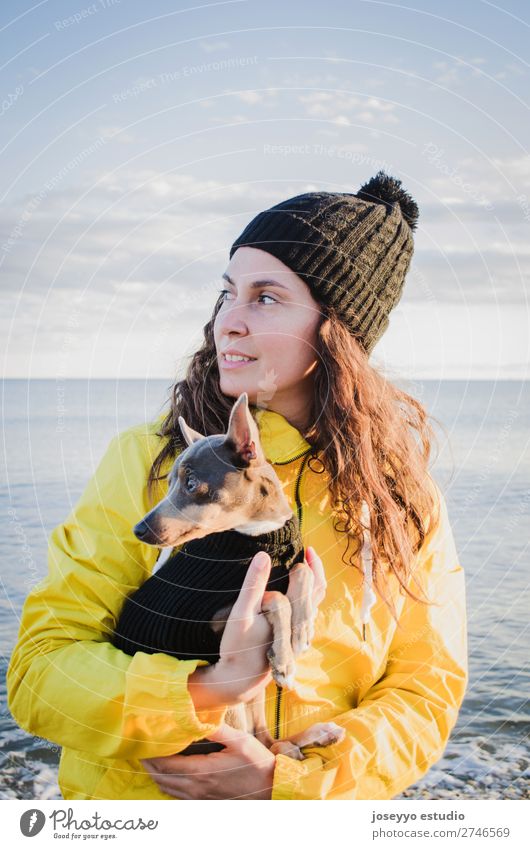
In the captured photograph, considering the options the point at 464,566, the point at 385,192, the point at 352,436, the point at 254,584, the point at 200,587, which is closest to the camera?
the point at 254,584

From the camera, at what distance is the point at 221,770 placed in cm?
285

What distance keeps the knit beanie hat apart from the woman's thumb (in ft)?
3.65

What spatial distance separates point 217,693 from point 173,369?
141cm

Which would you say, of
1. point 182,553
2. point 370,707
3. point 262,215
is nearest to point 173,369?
point 262,215

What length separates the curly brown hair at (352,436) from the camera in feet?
9.84

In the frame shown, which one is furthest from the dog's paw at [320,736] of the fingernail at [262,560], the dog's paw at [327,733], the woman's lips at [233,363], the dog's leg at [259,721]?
the woman's lips at [233,363]

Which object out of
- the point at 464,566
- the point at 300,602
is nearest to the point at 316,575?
the point at 300,602

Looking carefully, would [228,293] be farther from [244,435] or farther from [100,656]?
[100,656]

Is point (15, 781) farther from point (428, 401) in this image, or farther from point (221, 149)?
point (221, 149)

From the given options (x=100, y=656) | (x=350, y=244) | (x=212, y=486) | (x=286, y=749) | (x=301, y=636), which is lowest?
(x=286, y=749)

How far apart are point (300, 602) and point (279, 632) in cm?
13

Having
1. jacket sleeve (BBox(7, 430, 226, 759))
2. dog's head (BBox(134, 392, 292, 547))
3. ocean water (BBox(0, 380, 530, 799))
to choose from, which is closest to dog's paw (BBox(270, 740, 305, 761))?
jacket sleeve (BBox(7, 430, 226, 759))

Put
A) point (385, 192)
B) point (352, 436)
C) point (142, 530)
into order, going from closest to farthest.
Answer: point (142, 530)
point (352, 436)
point (385, 192)

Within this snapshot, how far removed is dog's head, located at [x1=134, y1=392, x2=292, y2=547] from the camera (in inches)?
87.6
